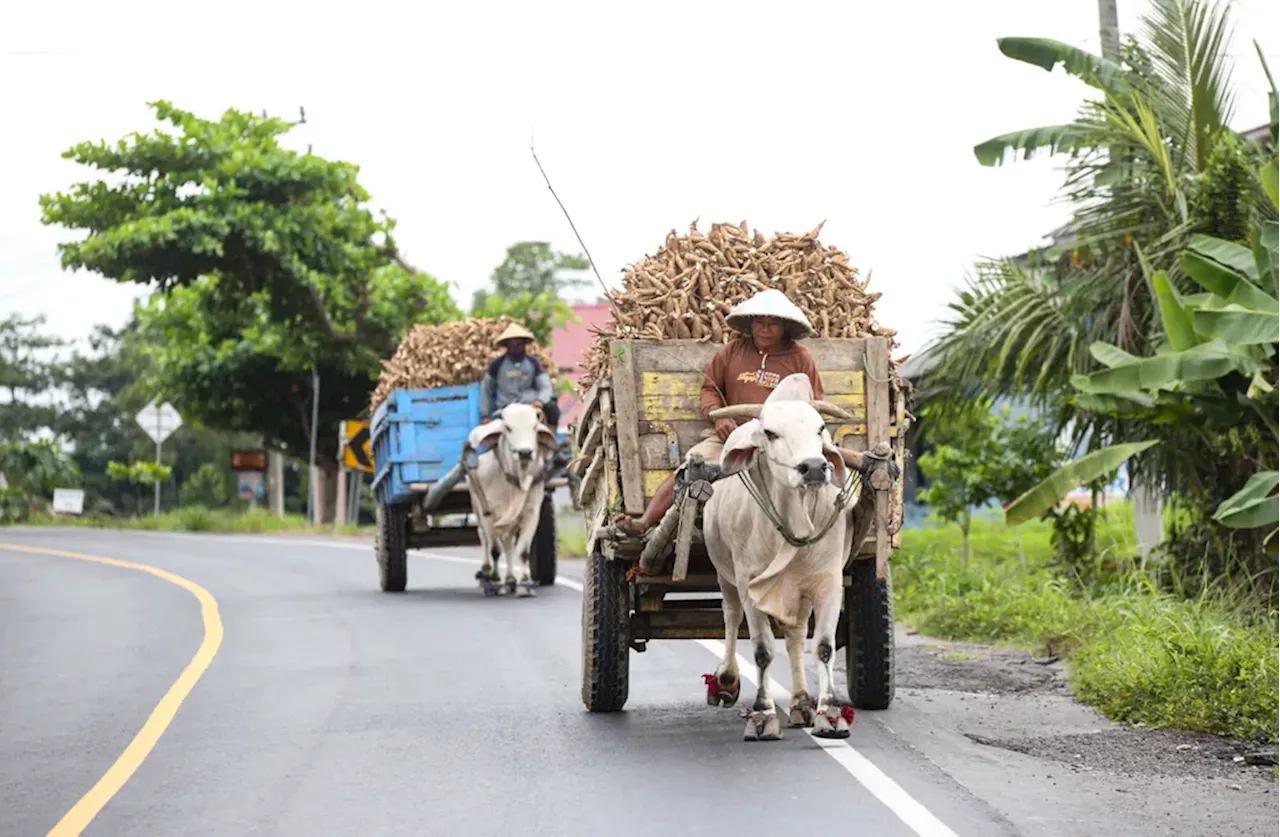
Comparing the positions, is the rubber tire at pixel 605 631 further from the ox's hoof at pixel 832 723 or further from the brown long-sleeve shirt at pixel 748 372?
the ox's hoof at pixel 832 723

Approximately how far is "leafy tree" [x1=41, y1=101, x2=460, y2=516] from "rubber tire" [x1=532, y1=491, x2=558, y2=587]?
14837mm

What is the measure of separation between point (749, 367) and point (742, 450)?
0.98 metres

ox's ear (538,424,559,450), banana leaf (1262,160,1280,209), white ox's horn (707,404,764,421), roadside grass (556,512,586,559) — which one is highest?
banana leaf (1262,160,1280,209)

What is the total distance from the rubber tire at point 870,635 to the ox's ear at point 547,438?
7395mm

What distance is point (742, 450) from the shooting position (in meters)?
9.34

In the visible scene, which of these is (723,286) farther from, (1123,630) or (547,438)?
(547,438)

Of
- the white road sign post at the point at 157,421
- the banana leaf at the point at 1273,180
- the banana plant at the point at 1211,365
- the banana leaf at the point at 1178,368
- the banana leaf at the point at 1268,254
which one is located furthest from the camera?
the white road sign post at the point at 157,421

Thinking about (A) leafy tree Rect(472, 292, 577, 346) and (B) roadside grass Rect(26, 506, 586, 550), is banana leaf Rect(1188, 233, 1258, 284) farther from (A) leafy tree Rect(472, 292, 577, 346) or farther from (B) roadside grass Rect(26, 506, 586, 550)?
(B) roadside grass Rect(26, 506, 586, 550)

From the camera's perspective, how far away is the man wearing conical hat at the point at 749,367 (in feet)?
33.1

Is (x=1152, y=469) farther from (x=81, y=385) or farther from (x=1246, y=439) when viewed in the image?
(x=81, y=385)

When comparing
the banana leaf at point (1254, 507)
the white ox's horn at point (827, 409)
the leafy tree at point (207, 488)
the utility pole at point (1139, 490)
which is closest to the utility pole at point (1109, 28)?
the utility pole at point (1139, 490)

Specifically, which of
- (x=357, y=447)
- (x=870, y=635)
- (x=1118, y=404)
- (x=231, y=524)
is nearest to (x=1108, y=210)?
(x=1118, y=404)

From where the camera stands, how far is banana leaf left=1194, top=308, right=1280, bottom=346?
1170cm

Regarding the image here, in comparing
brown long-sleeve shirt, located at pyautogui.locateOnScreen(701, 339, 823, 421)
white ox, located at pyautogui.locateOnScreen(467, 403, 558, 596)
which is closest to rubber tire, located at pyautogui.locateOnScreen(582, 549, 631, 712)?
brown long-sleeve shirt, located at pyautogui.locateOnScreen(701, 339, 823, 421)
